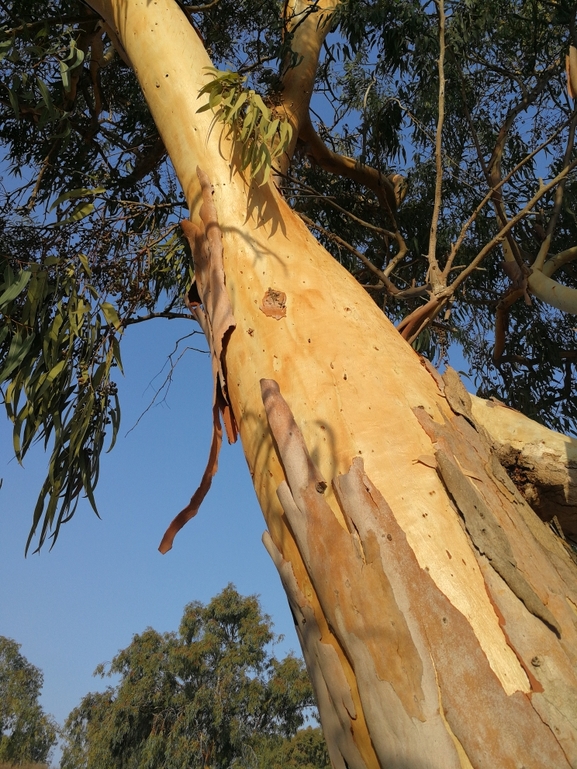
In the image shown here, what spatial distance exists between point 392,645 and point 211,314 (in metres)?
1.14

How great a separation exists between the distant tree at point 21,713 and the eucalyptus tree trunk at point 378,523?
24368mm

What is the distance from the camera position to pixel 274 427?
5.39ft

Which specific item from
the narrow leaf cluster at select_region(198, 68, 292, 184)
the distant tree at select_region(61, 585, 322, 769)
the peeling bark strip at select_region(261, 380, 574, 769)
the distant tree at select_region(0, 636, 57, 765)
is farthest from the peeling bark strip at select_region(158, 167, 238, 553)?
the distant tree at select_region(0, 636, 57, 765)

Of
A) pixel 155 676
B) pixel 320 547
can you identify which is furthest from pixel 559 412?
pixel 155 676

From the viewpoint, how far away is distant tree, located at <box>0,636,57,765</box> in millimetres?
24125

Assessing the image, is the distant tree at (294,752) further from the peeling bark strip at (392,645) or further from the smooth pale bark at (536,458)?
the peeling bark strip at (392,645)

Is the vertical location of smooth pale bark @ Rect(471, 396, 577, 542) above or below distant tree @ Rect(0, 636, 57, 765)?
below

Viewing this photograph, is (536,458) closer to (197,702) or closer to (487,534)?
(487,534)

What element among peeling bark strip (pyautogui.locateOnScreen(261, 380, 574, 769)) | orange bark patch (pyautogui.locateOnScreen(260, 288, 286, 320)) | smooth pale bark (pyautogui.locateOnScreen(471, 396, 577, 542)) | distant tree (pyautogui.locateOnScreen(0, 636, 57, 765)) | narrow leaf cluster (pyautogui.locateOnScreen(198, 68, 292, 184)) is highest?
distant tree (pyautogui.locateOnScreen(0, 636, 57, 765))

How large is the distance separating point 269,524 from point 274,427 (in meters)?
0.23

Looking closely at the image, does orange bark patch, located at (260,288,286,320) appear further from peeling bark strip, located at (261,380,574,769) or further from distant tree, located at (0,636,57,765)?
distant tree, located at (0,636,57,765)

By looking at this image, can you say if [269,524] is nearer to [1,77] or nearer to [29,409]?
[29,409]

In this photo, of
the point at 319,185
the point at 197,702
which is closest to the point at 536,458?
the point at 319,185

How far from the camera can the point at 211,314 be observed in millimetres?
2053
